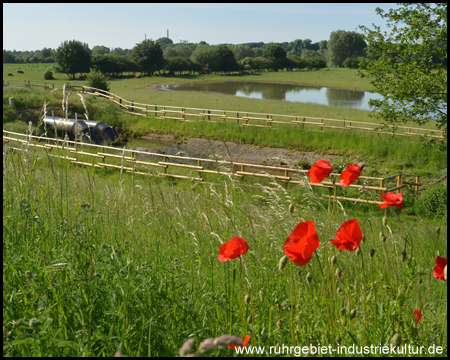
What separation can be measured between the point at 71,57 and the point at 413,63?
64758mm

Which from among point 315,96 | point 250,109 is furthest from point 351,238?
point 315,96

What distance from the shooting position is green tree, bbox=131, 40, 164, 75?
8325 cm

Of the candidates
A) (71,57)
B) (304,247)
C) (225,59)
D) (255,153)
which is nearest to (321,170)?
(304,247)

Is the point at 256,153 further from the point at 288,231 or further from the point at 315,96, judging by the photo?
the point at 315,96

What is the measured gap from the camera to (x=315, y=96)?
5541 centimetres

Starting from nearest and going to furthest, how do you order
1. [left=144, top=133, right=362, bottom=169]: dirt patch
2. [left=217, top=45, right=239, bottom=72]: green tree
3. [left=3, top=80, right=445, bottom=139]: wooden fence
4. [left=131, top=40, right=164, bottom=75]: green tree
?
[left=144, top=133, right=362, bottom=169]: dirt patch, [left=3, top=80, right=445, bottom=139]: wooden fence, [left=131, top=40, right=164, bottom=75]: green tree, [left=217, top=45, right=239, bottom=72]: green tree

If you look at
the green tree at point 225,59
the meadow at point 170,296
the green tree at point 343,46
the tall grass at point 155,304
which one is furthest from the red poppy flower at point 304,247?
the green tree at point 343,46

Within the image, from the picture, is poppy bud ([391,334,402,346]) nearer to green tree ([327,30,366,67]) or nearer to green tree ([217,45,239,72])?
green tree ([217,45,239,72])

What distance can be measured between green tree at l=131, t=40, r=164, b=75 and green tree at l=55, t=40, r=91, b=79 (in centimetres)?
1578

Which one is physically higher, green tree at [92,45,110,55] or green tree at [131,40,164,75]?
green tree at [92,45,110,55]

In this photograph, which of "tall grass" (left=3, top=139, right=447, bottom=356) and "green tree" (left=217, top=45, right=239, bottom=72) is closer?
"tall grass" (left=3, top=139, right=447, bottom=356)

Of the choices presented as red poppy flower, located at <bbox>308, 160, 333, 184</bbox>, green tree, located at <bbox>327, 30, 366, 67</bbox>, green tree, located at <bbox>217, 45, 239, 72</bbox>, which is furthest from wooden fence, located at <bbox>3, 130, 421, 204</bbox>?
green tree, located at <bbox>327, 30, 366, 67</bbox>

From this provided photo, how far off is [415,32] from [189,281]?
13753 millimetres

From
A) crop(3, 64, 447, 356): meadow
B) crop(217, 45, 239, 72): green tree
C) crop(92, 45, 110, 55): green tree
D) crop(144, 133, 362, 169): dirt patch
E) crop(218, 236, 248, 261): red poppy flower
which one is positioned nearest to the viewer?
crop(218, 236, 248, 261): red poppy flower
